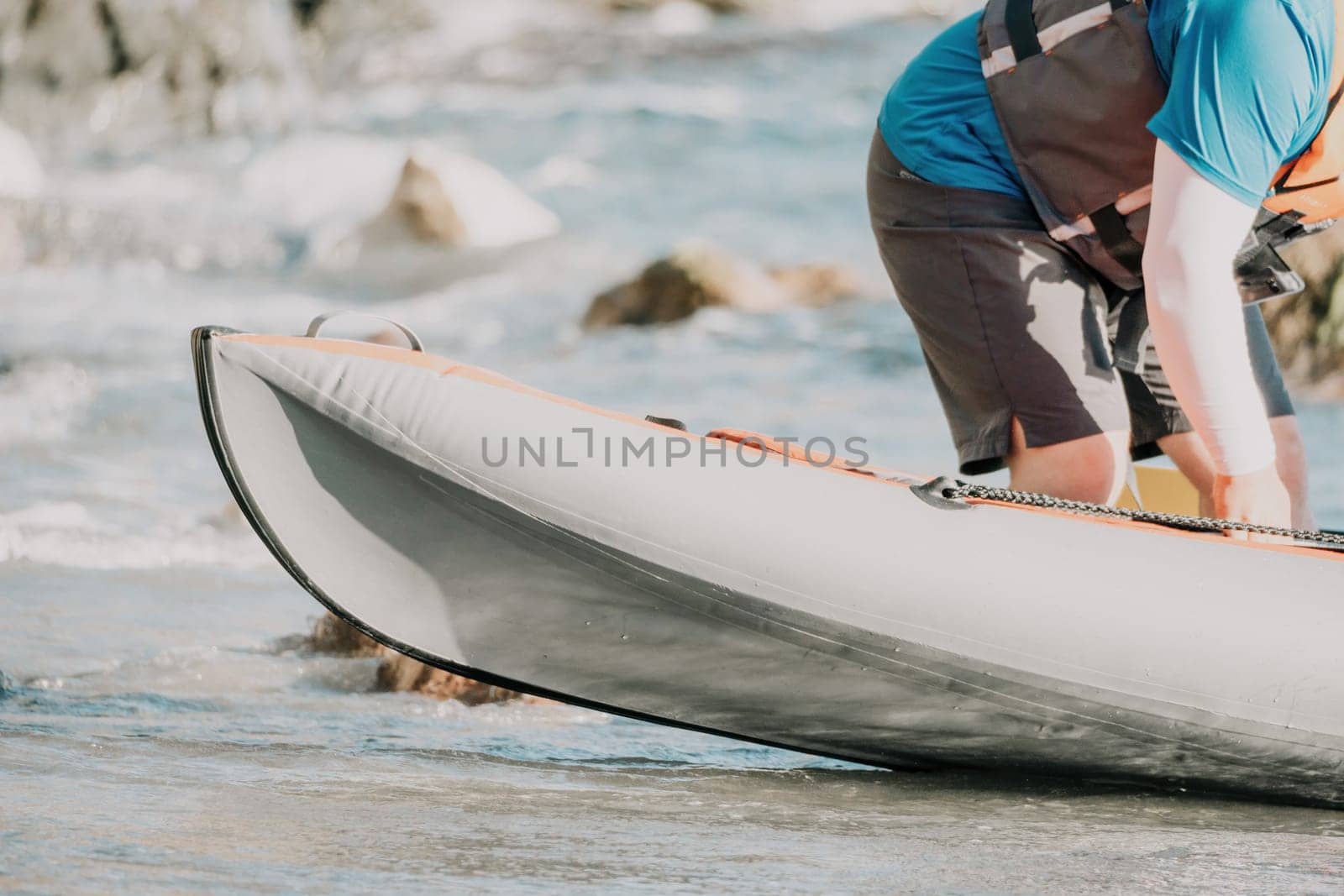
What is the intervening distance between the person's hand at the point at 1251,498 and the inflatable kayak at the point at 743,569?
0.24 ft

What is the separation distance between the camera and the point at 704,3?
23797mm

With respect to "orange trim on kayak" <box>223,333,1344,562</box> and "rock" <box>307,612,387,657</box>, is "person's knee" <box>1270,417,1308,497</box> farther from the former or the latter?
"rock" <box>307,612,387,657</box>

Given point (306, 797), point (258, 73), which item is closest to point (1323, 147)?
point (306, 797)

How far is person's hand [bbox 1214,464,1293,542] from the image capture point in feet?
8.28

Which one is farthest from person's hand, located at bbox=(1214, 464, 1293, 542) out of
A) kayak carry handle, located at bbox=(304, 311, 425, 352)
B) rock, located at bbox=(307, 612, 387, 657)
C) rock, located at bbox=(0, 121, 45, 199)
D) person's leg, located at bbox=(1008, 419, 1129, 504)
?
rock, located at bbox=(0, 121, 45, 199)

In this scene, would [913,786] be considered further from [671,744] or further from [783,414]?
[783,414]

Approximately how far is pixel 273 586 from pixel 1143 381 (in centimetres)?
247

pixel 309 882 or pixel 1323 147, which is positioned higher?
pixel 1323 147

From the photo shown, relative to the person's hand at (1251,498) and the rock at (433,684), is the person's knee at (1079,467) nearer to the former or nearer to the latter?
the person's hand at (1251,498)

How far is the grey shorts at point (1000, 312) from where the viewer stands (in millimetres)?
2666

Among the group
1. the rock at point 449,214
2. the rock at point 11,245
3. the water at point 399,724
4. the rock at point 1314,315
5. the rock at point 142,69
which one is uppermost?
the rock at point 142,69

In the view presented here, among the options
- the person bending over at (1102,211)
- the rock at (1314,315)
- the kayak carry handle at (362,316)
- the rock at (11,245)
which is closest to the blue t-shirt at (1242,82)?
the person bending over at (1102,211)

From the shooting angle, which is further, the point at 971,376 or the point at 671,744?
the point at 671,744

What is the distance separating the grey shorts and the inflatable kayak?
177 millimetres
